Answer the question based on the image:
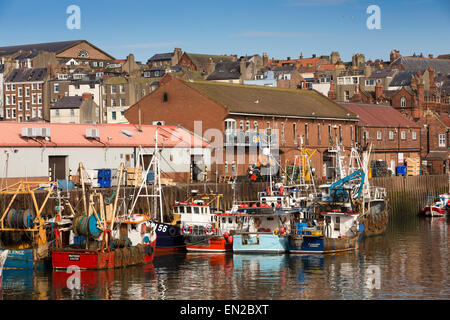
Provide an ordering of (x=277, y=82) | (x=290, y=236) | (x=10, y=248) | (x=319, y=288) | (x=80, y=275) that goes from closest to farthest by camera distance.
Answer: (x=319, y=288), (x=80, y=275), (x=10, y=248), (x=290, y=236), (x=277, y=82)

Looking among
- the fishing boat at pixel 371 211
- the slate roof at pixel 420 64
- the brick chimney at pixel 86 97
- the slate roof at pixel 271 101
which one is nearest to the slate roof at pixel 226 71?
the brick chimney at pixel 86 97

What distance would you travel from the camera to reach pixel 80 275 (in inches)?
1811

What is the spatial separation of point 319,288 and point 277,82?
4059 inches

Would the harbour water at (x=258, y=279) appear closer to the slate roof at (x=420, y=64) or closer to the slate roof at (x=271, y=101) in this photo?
the slate roof at (x=271, y=101)

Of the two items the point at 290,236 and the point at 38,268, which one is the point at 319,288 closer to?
the point at 290,236

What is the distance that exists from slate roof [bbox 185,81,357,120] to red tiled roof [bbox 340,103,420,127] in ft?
15.4

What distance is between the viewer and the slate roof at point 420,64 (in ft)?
600

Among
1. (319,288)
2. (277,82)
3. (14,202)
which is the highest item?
(277,82)

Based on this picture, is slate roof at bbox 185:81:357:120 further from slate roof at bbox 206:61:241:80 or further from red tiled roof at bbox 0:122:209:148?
slate roof at bbox 206:61:241:80

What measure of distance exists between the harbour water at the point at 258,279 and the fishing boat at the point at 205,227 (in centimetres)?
92

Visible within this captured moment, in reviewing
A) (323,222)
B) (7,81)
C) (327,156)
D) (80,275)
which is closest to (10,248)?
(80,275)

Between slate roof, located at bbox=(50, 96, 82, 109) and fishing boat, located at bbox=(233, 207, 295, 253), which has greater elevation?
slate roof, located at bbox=(50, 96, 82, 109)

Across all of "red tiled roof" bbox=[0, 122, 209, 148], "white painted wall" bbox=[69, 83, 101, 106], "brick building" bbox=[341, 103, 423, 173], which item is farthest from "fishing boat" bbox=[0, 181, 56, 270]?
"white painted wall" bbox=[69, 83, 101, 106]

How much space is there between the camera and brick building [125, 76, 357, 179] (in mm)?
82500
